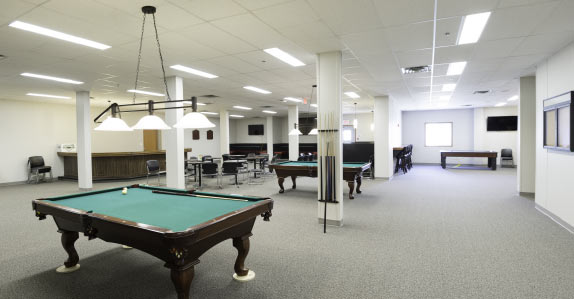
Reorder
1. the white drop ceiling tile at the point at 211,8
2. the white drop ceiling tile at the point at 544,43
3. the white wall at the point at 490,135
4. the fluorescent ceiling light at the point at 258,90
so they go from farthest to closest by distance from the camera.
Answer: the white wall at the point at 490,135 → the fluorescent ceiling light at the point at 258,90 → the white drop ceiling tile at the point at 544,43 → the white drop ceiling tile at the point at 211,8

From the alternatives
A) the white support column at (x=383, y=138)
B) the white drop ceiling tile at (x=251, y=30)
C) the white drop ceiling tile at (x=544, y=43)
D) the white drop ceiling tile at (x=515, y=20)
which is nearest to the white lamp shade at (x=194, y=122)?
the white drop ceiling tile at (x=251, y=30)

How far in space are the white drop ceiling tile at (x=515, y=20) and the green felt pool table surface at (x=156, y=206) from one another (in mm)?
3551

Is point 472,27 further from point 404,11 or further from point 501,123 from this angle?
point 501,123

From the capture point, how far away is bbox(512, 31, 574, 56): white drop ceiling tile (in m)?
4.07

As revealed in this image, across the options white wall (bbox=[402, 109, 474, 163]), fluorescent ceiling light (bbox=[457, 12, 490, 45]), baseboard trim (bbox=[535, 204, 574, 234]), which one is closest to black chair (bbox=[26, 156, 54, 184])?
fluorescent ceiling light (bbox=[457, 12, 490, 45])

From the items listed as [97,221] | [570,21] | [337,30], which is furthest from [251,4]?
[570,21]

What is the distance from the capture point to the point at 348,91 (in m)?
8.84

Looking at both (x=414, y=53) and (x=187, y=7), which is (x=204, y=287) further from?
(x=414, y=53)

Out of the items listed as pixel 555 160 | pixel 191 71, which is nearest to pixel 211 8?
pixel 191 71

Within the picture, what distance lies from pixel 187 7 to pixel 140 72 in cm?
336

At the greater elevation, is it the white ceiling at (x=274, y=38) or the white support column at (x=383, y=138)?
the white ceiling at (x=274, y=38)

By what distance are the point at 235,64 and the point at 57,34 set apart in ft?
8.66

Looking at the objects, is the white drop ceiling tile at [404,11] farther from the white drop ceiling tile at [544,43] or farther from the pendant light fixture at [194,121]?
the pendant light fixture at [194,121]

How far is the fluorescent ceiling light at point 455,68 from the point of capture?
564cm
